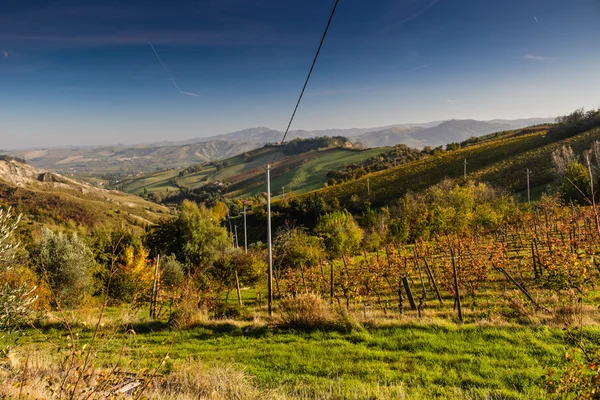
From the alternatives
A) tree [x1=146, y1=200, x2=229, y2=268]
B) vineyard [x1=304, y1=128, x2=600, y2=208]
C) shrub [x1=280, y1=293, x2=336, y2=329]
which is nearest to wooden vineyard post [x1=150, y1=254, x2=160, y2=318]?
shrub [x1=280, y1=293, x2=336, y2=329]

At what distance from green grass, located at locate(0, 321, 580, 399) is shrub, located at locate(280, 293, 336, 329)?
1.13 ft

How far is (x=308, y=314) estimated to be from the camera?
28.0ft

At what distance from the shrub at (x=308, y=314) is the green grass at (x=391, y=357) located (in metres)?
0.34

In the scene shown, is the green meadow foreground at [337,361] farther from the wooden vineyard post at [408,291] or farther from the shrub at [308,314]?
the wooden vineyard post at [408,291]

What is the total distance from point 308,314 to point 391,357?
2.69 meters

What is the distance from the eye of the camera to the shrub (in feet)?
27.7

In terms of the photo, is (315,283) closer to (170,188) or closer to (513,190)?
(513,190)

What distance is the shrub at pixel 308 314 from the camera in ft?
27.7

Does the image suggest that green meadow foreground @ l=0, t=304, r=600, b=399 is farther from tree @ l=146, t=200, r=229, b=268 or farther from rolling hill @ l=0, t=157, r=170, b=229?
rolling hill @ l=0, t=157, r=170, b=229

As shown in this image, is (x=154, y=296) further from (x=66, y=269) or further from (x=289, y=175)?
(x=289, y=175)

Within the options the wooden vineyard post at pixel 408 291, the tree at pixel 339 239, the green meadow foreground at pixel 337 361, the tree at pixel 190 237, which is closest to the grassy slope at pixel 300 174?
the tree at pixel 190 237

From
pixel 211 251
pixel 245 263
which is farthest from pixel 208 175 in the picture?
pixel 245 263

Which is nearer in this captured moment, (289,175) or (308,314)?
(308,314)

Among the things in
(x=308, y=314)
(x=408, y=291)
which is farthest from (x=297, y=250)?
(x=308, y=314)
